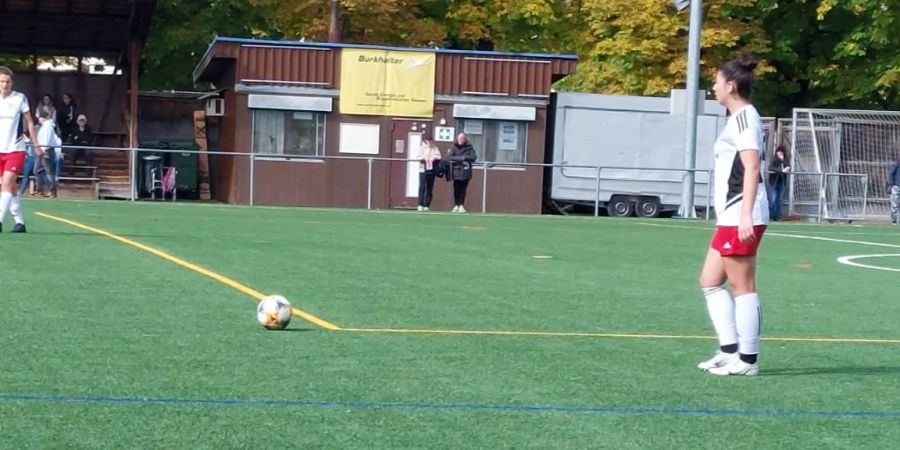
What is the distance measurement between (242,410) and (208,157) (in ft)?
116

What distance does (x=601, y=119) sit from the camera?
126 feet

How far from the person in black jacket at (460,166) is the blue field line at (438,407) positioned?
2720 centimetres

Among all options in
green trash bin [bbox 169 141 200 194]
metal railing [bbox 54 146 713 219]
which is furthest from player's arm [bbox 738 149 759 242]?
green trash bin [bbox 169 141 200 194]

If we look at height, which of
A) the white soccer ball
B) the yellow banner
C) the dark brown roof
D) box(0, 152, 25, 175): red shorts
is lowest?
the white soccer ball

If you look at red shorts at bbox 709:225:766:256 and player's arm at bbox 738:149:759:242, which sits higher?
player's arm at bbox 738:149:759:242

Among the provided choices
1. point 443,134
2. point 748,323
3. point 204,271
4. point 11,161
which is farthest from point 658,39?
point 748,323

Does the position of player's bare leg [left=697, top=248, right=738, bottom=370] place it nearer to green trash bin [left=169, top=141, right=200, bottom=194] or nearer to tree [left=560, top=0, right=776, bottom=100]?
green trash bin [left=169, top=141, right=200, bottom=194]

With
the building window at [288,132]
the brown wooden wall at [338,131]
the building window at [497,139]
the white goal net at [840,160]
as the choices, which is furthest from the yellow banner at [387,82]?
the white goal net at [840,160]

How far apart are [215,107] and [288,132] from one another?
3.89 meters

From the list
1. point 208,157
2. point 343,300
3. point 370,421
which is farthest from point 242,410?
point 208,157

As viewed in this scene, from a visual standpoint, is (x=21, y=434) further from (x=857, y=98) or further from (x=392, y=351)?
(x=857, y=98)

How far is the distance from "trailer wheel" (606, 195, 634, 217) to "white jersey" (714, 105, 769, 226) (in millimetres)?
29284

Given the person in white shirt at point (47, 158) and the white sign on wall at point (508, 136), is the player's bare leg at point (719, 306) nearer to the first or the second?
the person in white shirt at point (47, 158)

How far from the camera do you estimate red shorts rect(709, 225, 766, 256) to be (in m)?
8.34
